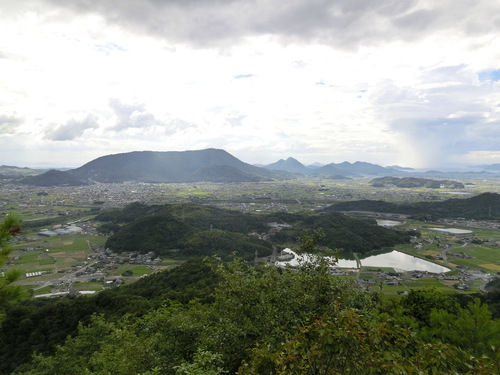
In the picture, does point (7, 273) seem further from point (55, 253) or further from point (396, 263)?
point (396, 263)

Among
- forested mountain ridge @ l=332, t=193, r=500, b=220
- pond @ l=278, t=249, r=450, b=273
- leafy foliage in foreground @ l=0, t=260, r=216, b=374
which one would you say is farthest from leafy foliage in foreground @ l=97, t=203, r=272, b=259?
forested mountain ridge @ l=332, t=193, r=500, b=220

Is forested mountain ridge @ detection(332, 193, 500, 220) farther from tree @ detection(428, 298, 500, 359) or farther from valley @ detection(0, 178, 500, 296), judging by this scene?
tree @ detection(428, 298, 500, 359)

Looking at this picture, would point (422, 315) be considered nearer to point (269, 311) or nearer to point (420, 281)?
point (269, 311)

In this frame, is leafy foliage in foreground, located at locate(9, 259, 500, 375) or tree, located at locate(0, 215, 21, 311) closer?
leafy foliage in foreground, located at locate(9, 259, 500, 375)

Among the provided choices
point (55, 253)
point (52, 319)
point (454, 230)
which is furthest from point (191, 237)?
point (454, 230)

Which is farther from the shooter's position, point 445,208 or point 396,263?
point 445,208

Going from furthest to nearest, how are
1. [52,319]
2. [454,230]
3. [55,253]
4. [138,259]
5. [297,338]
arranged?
[454,230]
[55,253]
[138,259]
[52,319]
[297,338]
